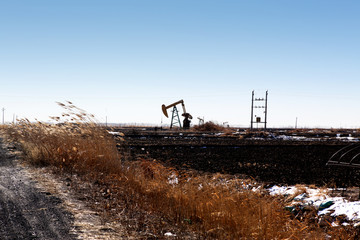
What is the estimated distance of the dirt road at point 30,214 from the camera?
13.1 feet

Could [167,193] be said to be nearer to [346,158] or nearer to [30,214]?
[30,214]

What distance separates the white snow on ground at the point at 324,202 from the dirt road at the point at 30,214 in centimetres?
477

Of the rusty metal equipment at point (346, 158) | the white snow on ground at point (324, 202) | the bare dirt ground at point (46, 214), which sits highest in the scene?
the rusty metal equipment at point (346, 158)

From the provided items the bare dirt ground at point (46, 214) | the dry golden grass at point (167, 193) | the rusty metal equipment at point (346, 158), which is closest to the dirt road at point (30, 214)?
the bare dirt ground at point (46, 214)

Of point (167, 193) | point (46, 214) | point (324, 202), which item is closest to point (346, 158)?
point (324, 202)

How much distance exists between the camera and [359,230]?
5441 mm

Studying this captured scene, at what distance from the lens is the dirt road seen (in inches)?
157

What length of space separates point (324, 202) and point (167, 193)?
330cm

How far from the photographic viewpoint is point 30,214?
15.5 ft

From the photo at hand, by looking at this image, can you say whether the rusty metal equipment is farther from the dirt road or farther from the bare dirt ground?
the dirt road

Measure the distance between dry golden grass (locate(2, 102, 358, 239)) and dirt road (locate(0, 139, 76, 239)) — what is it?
3.02 ft

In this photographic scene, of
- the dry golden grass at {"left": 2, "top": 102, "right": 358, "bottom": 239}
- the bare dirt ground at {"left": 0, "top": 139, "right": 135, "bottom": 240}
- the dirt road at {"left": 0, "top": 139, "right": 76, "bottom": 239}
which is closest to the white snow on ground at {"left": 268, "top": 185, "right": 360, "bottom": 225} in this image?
the dry golden grass at {"left": 2, "top": 102, "right": 358, "bottom": 239}

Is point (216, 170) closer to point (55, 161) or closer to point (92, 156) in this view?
point (92, 156)

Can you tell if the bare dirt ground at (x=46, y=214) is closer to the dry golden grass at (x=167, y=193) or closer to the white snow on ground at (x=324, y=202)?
the dry golden grass at (x=167, y=193)
